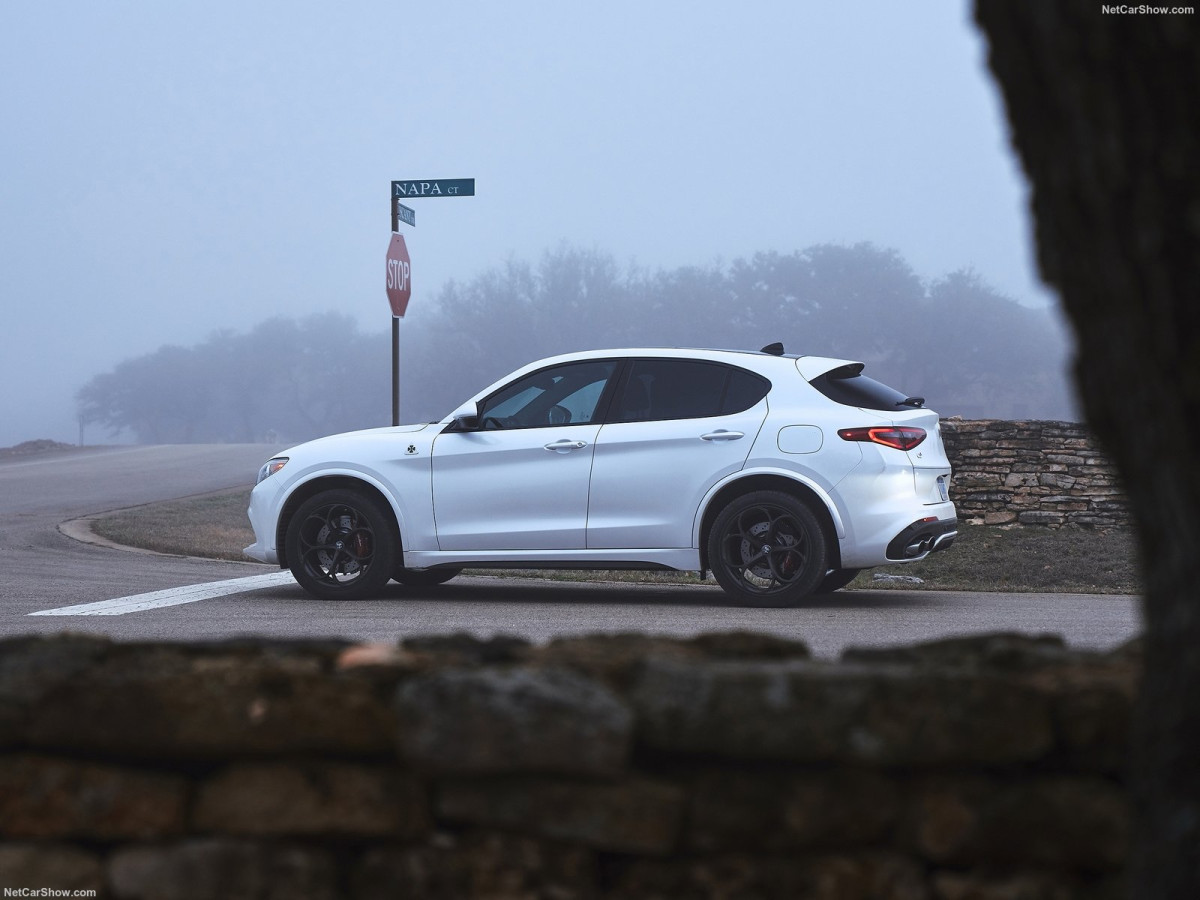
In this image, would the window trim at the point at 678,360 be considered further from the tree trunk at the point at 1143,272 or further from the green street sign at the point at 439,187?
the tree trunk at the point at 1143,272

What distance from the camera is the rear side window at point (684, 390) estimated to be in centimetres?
882

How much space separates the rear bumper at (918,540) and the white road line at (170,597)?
4999 mm

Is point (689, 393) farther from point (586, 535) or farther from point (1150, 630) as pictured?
point (1150, 630)

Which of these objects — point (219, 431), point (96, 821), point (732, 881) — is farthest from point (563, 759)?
point (219, 431)

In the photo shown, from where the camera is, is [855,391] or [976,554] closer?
[855,391]

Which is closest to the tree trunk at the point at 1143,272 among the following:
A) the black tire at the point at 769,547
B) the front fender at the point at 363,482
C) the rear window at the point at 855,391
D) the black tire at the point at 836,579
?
the black tire at the point at 769,547

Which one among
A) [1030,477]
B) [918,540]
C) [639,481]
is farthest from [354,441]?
[1030,477]

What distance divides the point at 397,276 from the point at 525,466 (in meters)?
6.52

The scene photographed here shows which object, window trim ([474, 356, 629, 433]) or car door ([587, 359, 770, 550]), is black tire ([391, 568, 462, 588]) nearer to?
window trim ([474, 356, 629, 433])

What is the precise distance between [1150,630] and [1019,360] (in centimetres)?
7962

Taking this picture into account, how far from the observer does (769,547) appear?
8492 mm

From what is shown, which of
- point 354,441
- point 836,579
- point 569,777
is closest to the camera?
point 569,777

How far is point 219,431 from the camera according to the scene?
4247 inches

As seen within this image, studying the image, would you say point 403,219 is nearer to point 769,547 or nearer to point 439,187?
point 439,187
